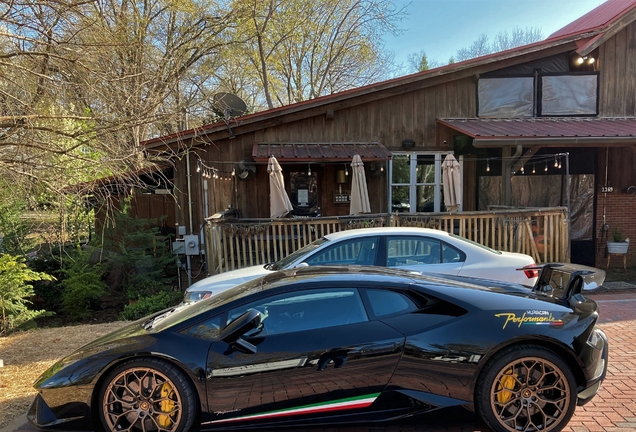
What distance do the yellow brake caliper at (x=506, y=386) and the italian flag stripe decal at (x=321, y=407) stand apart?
2.96ft

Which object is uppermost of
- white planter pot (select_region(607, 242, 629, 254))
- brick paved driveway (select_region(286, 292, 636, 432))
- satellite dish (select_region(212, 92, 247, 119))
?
satellite dish (select_region(212, 92, 247, 119))

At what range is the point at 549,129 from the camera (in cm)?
898

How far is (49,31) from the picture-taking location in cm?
466

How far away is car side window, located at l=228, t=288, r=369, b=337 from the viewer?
2807 mm

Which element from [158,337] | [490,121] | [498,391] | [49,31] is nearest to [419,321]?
[498,391]

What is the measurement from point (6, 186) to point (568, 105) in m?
12.2

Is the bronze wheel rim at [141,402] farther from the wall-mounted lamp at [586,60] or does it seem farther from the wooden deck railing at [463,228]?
the wall-mounted lamp at [586,60]

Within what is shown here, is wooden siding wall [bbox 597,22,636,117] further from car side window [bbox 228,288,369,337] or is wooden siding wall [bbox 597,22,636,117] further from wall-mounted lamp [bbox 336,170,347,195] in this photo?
car side window [bbox 228,288,369,337]

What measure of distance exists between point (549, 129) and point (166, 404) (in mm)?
9634

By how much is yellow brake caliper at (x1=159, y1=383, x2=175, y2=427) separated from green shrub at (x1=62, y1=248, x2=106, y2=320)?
6.59 m

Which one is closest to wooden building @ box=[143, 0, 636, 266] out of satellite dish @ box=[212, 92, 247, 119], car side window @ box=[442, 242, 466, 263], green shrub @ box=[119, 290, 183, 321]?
satellite dish @ box=[212, 92, 247, 119]

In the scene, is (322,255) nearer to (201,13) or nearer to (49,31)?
(49,31)

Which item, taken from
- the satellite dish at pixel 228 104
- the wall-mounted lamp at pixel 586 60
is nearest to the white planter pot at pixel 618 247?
the wall-mounted lamp at pixel 586 60

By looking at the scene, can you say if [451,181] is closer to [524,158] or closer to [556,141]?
[524,158]
